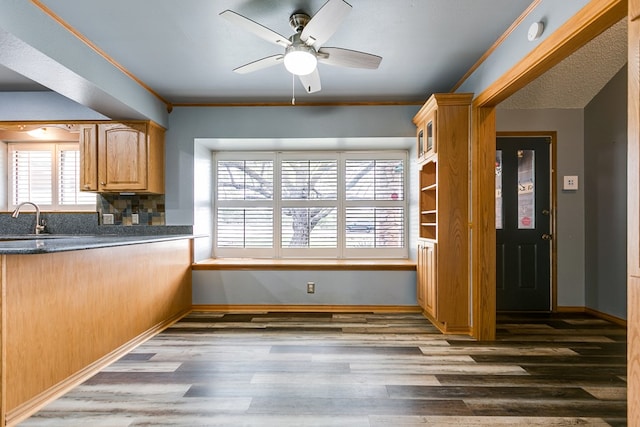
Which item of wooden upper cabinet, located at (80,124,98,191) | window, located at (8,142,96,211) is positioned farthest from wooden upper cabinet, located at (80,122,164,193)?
window, located at (8,142,96,211)

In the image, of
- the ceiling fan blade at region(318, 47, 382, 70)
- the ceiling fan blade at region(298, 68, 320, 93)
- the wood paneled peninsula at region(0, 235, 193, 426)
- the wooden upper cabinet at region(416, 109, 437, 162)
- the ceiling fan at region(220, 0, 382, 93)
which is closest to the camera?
the wood paneled peninsula at region(0, 235, 193, 426)

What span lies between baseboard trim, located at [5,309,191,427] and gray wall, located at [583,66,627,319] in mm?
A: 4388

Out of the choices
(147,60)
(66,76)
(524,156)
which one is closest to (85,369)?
(66,76)

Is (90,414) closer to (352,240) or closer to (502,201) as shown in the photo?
(352,240)

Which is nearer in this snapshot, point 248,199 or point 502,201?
point 502,201

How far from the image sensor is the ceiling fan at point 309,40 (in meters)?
2.12

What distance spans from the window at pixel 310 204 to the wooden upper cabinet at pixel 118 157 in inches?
41.5

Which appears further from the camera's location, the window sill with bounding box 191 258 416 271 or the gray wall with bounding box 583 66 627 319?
the window sill with bounding box 191 258 416 271

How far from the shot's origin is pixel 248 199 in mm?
5016

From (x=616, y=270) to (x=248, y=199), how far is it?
4.06 meters

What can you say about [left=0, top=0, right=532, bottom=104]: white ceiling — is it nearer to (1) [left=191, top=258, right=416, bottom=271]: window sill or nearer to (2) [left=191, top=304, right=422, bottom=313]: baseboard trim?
(1) [left=191, top=258, right=416, bottom=271]: window sill

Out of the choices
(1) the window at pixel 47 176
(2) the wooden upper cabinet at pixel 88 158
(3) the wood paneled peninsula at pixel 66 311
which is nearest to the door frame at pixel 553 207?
(3) the wood paneled peninsula at pixel 66 311

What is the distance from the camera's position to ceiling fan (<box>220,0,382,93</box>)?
212cm

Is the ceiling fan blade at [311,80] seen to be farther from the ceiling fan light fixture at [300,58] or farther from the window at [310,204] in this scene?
the window at [310,204]
